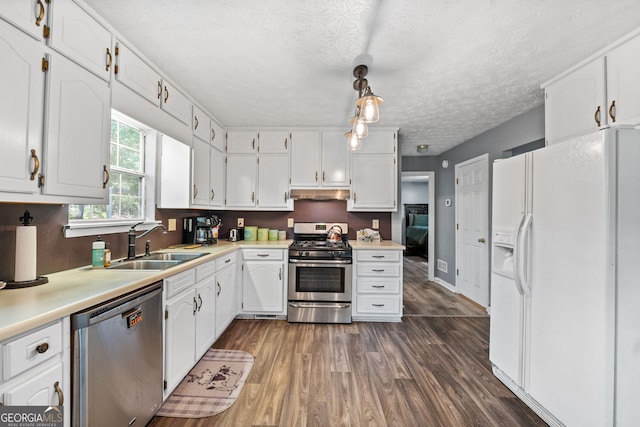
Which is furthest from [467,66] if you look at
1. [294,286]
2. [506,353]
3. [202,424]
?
[202,424]

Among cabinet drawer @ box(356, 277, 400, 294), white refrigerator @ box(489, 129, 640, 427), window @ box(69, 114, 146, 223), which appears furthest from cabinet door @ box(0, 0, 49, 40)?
cabinet drawer @ box(356, 277, 400, 294)

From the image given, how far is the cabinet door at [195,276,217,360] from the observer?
2.14 m

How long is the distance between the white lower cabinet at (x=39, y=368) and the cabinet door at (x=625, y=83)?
317cm

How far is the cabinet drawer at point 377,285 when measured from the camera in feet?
10.1

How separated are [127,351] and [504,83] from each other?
3273 millimetres

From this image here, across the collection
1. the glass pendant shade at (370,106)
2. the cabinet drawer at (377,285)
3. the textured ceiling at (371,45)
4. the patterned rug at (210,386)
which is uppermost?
the textured ceiling at (371,45)

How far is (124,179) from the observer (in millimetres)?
2145

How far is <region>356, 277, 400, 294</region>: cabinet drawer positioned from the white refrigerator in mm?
1246

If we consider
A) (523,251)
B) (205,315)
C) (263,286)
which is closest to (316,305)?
(263,286)

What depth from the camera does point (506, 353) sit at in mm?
1938

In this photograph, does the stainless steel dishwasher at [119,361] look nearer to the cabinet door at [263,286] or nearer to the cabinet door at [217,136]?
the cabinet door at [263,286]

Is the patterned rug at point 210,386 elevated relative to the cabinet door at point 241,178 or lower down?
lower down

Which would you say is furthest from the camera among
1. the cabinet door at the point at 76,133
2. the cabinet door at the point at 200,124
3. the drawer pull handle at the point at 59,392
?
the cabinet door at the point at 200,124

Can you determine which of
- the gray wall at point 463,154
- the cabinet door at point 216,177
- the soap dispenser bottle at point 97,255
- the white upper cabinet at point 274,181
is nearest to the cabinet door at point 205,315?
the soap dispenser bottle at point 97,255
